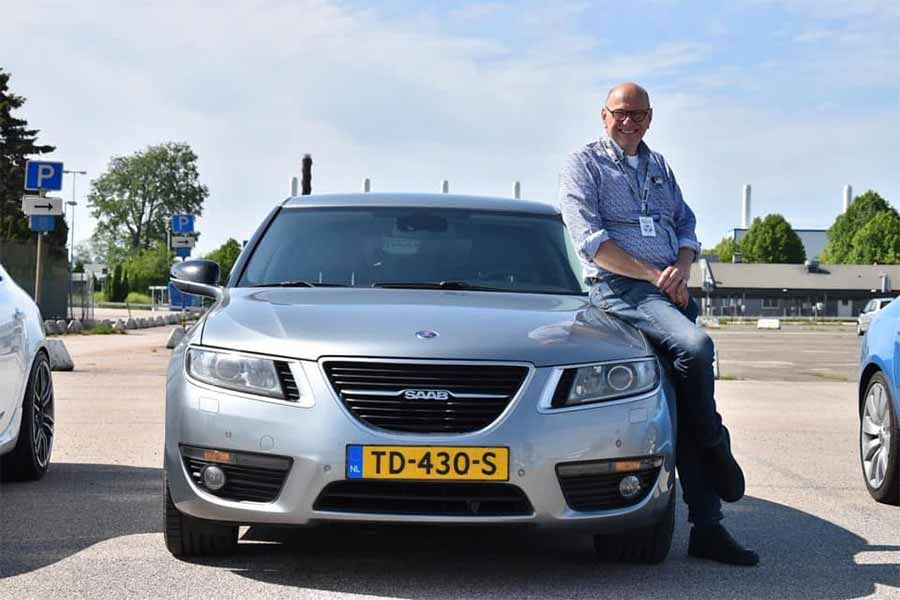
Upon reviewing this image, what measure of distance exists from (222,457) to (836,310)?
112m

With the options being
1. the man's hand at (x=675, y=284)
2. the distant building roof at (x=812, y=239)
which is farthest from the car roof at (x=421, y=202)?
the distant building roof at (x=812, y=239)

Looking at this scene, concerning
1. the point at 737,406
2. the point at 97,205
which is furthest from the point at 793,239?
the point at 737,406

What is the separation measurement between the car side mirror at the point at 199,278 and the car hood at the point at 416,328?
16.8 inches

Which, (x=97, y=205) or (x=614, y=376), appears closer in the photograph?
(x=614, y=376)

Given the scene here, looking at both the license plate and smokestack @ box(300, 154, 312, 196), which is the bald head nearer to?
the license plate

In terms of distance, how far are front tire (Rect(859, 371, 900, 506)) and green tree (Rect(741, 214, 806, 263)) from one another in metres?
118

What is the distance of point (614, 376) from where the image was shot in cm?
462

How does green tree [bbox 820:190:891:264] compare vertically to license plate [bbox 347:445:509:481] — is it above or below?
above

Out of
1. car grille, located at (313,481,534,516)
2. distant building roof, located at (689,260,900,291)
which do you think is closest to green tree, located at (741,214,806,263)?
distant building roof, located at (689,260,900,291)

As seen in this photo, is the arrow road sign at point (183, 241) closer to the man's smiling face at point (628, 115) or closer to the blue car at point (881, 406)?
the blue car at point (881, 406)

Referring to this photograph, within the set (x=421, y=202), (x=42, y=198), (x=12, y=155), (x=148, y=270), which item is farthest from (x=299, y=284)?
(x=148, y=270)

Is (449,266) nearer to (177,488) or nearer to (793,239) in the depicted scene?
(177,488)

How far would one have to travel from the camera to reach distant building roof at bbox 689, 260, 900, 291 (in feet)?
353

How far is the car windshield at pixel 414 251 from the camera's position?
18.6 feet
